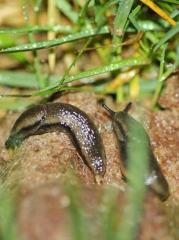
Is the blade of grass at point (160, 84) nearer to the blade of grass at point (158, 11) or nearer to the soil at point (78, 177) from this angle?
the soil at point (78, 177)

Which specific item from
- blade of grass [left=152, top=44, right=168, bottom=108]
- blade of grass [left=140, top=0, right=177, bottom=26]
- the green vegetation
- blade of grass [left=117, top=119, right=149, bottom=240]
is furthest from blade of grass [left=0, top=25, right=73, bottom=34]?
blade of grass [left=117, top=119, right=149, bottom=240]

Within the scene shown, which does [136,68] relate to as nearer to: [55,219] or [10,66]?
[10,66]

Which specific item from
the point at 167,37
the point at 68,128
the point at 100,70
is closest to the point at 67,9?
the point at 100,70

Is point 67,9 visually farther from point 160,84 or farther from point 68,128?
point 68,128

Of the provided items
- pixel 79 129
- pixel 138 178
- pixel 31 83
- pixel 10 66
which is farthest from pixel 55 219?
pixel 10 66

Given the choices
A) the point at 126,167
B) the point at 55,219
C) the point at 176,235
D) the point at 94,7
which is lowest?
the point at 176,235

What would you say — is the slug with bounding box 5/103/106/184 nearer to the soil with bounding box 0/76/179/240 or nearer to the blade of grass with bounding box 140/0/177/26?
the soil with bounding box 0/76/179/240
